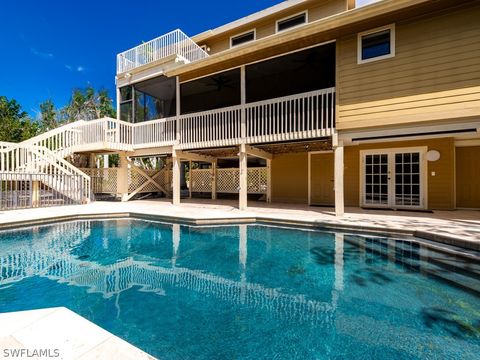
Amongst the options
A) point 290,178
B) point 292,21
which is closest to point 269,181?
point 290,178

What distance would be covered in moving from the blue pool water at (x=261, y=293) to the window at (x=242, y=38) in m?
9.09

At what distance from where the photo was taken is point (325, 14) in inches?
360

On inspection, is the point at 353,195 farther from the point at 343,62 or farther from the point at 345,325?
the point at 345,325

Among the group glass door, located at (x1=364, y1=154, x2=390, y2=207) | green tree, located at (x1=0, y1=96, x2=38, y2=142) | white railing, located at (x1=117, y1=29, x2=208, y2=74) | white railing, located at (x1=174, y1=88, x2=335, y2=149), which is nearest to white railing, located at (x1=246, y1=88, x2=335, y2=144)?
white railing, located at (x1=174, y1=88, x2=335, y2=149)

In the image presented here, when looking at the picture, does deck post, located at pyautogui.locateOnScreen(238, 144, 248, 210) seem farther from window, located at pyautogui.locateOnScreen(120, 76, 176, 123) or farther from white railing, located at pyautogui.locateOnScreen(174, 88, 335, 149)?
window, located at pyautogui.locateOnScreen(120, 76, 176, 123)

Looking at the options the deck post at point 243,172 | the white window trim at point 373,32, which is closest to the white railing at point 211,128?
the deck post at point 243,172

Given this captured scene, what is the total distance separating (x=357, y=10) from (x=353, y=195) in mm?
5973

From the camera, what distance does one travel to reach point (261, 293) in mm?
3207

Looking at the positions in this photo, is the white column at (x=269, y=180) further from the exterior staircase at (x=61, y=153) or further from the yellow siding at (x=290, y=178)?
the exterior staircase at (x=61, y=153)

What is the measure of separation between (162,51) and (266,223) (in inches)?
332

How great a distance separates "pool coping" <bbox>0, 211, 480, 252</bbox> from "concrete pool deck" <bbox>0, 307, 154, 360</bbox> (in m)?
4.86

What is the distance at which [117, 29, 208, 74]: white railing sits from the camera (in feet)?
32.6

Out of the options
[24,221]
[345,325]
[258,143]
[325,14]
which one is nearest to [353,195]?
[258,143]

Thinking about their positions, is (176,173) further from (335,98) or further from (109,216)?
(335,98)
